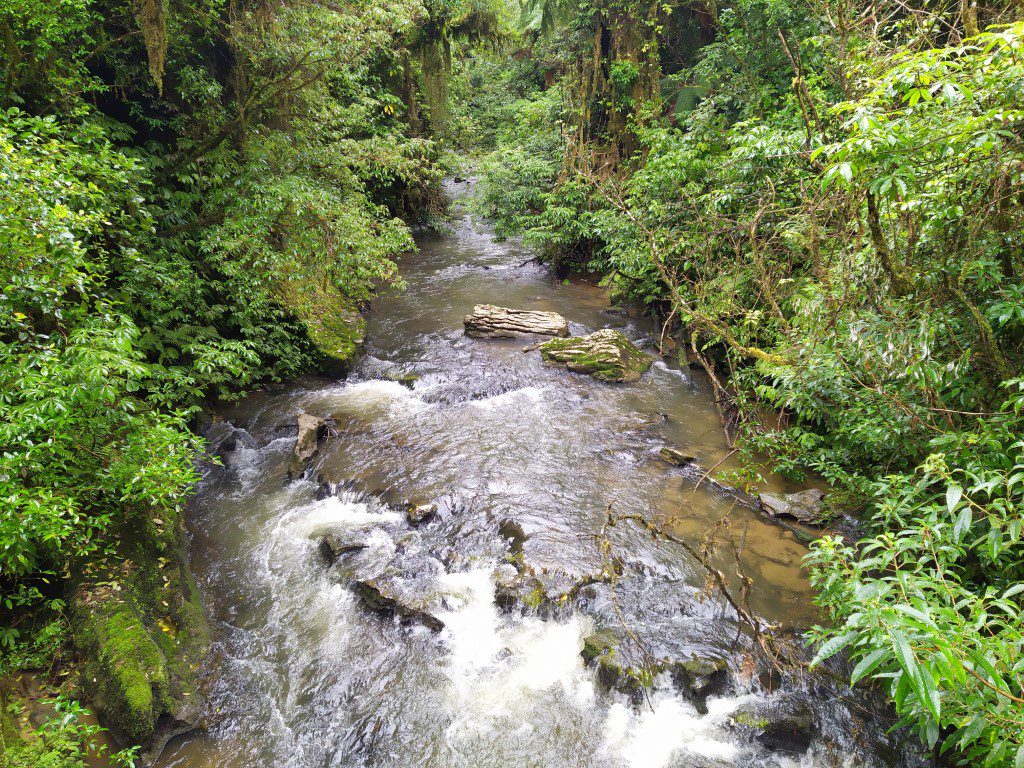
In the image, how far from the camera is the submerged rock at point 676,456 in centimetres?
751

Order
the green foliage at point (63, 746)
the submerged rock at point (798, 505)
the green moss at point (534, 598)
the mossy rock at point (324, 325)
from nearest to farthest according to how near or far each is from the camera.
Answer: the green foliage at point (63, 746), the green moss at point (534, 598), the submerged rock at point (798, 505), the mossy rock at point (324, 325)

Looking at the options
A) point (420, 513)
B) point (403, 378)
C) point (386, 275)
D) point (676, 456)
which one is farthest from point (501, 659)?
point (386, 275)

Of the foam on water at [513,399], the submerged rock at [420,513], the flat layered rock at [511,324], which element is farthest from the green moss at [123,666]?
the flat layered rock at [511,324]

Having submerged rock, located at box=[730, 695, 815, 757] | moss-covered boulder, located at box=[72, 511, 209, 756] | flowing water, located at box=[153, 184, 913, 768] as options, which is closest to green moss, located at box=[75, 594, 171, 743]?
moss-covered boulder, located at box=[72, 511, 209, 756]

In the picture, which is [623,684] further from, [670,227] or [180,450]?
[670,227]

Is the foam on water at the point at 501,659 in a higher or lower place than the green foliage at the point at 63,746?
lower

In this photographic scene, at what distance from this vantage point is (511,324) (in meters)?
11.8

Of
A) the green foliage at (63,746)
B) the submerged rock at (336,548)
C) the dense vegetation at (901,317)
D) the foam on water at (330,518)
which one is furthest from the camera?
→ the foam on water at (330,518)

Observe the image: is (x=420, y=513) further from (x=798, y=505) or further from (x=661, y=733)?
(x=798, y=505)

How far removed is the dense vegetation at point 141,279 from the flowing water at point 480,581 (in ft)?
2.52

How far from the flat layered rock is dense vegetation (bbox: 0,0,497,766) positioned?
254cm

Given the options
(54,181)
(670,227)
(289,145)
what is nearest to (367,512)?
(54,181)

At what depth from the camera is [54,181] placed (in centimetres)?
436

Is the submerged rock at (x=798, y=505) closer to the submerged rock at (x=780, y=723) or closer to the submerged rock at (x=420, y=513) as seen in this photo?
Answer: the submerged rock at (x=780, y=723)
